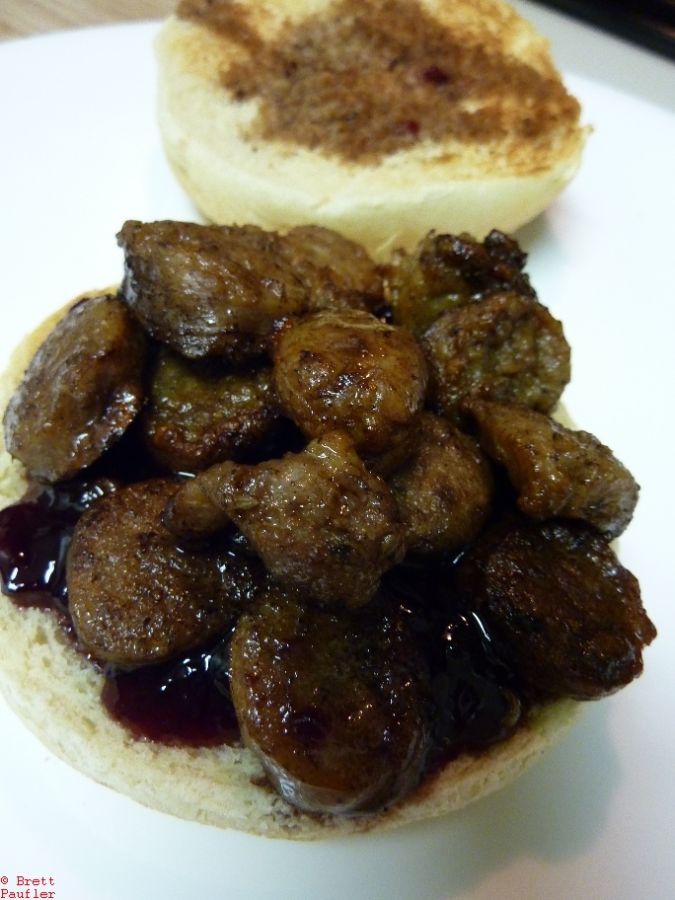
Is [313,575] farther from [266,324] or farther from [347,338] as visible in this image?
[266,324]

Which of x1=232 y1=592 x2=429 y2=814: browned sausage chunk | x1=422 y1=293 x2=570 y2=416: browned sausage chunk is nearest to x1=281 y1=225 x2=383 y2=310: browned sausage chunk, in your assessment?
x1=422 y1=293 x2=570 y2=416: browned sausage chunk

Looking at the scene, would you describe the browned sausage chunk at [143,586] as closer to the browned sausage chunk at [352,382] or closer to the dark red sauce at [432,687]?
the dark red sauce at [432,687]

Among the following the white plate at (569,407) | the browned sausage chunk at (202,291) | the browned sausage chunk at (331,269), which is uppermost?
the browned sausage chunk at (202,291)

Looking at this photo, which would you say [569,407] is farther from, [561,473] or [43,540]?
[43,540]

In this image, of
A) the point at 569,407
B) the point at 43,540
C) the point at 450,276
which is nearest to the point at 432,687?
the point at 43,540

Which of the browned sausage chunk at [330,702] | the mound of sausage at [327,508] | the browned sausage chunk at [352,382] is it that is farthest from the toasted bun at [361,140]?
the browned sausage chunk at [330,702]

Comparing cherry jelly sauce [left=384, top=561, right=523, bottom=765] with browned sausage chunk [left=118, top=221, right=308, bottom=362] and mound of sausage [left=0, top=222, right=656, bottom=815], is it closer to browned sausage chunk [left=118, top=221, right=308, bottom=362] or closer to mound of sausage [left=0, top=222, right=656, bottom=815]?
mound of sausage [left=0, top=222, right=656, bottom=815]
